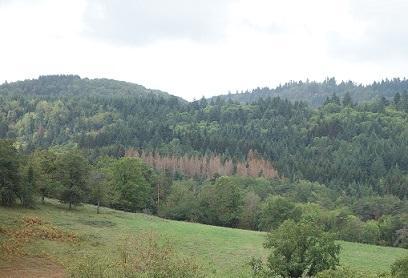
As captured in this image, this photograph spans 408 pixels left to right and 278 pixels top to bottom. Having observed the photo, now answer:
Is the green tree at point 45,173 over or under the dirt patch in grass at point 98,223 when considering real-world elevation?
over

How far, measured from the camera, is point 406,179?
16125 centimetres

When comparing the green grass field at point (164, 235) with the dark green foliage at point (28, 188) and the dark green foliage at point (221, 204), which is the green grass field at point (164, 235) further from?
the dark green foliage at point (221, 204)

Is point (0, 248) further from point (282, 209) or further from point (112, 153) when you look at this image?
point (112, 153)

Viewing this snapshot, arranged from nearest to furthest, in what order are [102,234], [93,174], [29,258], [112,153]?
[29,258]
[102,234]
[93,174]
[112,153]

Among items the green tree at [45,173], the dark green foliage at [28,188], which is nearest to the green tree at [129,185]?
the green tree at [45,173]

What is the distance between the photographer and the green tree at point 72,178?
74.2 metres

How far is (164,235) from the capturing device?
5053cm

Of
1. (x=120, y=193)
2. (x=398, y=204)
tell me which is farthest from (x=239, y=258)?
(x=398, y=204)

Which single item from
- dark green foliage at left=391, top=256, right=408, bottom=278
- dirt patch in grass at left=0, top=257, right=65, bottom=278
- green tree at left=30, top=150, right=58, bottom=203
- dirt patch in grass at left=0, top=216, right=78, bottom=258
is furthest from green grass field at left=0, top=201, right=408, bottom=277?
dark green foliage at left=391, top=256, right=408, bottom=278

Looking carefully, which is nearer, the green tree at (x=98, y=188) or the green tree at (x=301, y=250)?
the green tree at (x=301, y=250)

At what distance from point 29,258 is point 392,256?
46939mm

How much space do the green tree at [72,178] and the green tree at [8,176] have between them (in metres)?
8.15

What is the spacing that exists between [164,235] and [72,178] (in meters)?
29.3

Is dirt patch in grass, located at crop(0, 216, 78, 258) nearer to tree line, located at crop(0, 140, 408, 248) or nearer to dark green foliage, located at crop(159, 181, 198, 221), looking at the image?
tree line, located at crop(0, 140, 408, 248)
